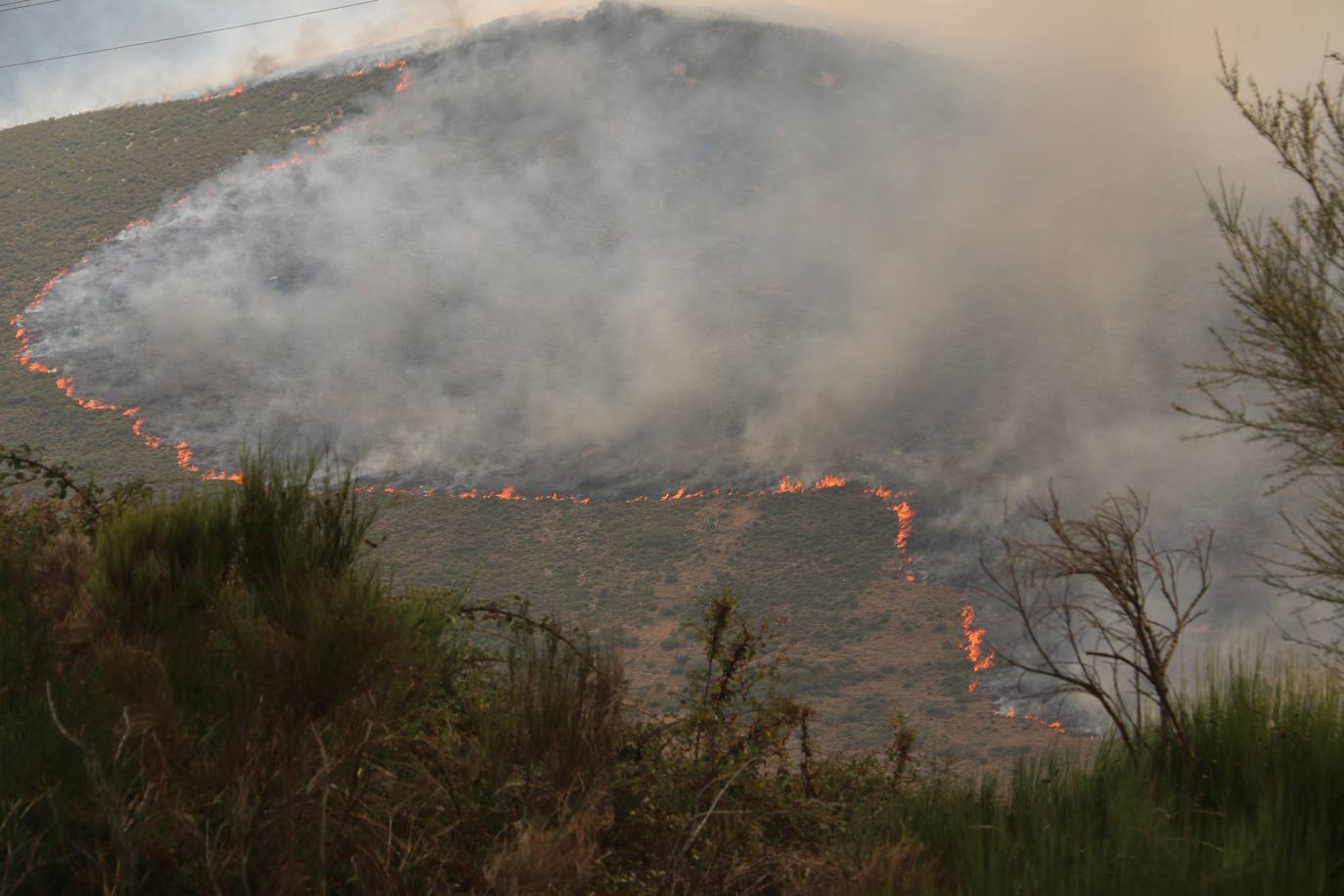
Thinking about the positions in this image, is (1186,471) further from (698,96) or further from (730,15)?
(730,15)

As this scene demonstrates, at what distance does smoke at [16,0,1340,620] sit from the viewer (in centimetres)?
3600

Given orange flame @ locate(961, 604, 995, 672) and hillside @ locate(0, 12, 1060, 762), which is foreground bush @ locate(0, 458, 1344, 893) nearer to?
hillside @ locate(0, 12, 1060, 762)

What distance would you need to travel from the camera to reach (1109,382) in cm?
3706

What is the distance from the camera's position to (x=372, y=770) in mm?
4988

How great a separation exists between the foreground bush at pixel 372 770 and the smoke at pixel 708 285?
24627 millimetres

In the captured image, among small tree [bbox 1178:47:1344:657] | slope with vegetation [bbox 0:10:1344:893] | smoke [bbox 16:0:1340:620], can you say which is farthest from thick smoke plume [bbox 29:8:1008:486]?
slope with vegetation [bbox 0:10:1344:893]

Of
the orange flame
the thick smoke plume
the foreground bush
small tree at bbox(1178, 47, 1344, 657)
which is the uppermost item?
the thick smoke plume

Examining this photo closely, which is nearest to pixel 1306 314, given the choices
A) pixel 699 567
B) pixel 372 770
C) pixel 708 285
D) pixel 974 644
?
pixel 372 770

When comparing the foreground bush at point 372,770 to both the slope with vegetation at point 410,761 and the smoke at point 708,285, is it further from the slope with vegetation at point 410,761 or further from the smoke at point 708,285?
the smoke at point 708,285

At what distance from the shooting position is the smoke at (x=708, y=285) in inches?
1417

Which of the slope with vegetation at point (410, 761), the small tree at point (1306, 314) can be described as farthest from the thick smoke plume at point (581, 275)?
the slope with vegetation at point (410, 761)

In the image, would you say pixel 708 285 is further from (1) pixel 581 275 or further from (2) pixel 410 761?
(2) pixel 410 761

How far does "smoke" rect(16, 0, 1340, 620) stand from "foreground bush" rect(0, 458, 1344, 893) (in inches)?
970

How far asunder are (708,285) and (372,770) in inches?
1608
